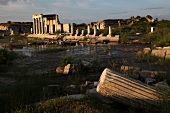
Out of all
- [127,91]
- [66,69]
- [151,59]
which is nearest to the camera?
[127,91]

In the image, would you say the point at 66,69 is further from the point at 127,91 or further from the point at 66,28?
the point at 66,28

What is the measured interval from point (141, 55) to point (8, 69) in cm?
759

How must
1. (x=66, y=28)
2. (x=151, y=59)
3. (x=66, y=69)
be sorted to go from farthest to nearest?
1. (x=66, y=28)
2. (x=151, y=59)
3. (x=66, y=69)

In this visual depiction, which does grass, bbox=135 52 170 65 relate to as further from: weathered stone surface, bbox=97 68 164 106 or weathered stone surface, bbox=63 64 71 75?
weathered stone surface, bbox=97 68 164 106

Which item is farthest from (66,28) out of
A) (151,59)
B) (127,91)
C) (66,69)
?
(127,91)

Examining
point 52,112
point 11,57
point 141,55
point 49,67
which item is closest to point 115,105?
point 52,112

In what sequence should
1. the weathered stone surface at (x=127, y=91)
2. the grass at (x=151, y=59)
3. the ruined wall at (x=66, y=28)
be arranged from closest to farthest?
the weathered stone surface at (x=127, y=91) < the grass at (x=151, y=59) < the ruined wall at (x=66, y=28)

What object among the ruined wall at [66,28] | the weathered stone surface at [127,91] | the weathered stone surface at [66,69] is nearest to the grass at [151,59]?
the weathered stone surface at [66,69]

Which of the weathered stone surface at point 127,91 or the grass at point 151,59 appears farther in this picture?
the grass at point 151,59

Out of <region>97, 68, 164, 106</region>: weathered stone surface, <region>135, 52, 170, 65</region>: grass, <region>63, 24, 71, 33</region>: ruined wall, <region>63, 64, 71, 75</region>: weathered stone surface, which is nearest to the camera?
<region>97, 68, 164, 106</region>: weathered stone surface

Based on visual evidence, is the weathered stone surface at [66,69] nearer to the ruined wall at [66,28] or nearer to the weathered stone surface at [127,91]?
the weathered stone surface at [127,91]

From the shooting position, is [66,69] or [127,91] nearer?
[127,91]

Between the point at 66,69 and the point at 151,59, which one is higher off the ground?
the point at 151,59

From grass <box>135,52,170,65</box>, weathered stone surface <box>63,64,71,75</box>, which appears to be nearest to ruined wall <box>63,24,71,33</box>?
grass <box>135,52,170,65</box>
